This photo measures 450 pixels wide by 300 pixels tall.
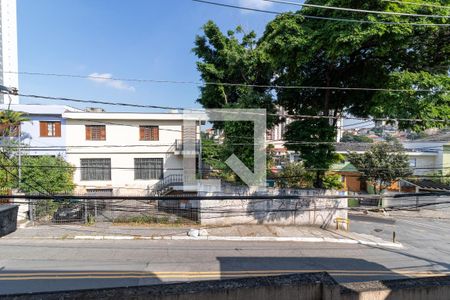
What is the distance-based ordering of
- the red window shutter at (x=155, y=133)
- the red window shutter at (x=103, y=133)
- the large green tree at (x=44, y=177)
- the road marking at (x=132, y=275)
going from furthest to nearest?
the red window shutter at (x=155, y=133)
the red window shutter at (x=103, y=133)
the large green tree at (x=44, y=177)
the road marking at (x=132, y=275)

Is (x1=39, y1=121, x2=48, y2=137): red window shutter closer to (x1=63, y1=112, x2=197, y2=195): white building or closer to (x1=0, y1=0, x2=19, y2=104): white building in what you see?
→ (x1=63, y1=112, x2=197, y2=195): white building

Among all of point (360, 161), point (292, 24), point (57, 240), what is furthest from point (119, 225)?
point (360, 161)

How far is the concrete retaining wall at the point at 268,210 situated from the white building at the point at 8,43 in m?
12.3

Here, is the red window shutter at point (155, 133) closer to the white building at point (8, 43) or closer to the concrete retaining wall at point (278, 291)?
the white building at point (8, 43)

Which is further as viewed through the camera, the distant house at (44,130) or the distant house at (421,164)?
the distant house at (421,164)

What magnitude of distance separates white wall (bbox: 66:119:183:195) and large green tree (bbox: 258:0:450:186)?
1012 centimetres

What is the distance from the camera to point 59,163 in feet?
60.4

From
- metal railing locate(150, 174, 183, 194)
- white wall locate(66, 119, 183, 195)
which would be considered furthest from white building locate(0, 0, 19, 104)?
metal railing locate(150, 174, 183, 194)

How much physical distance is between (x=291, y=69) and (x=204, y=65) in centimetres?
464

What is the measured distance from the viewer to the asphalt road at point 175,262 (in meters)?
7.82

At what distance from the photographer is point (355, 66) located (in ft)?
44.3

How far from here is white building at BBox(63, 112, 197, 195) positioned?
68.4ft

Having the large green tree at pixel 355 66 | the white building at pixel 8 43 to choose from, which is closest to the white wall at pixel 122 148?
the white building at pixel 8 43

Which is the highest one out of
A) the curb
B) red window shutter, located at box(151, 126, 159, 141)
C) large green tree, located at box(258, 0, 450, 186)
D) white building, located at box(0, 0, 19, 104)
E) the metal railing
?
white building, located at box(0, 0, 19, 104)
